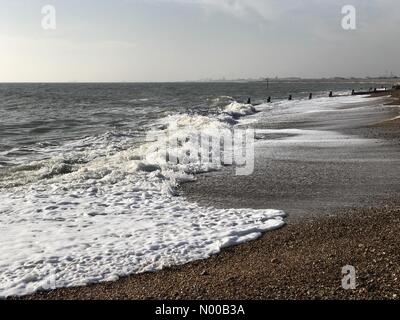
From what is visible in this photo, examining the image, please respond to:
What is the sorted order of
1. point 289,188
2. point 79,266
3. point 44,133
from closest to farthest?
1. point 79,266
2. point 289,188
3. point 44,133

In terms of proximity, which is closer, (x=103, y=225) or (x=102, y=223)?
(x=103, y=225)

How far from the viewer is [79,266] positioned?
6547 millimetres

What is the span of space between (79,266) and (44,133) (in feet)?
75.7

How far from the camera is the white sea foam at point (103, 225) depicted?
6.48 metres

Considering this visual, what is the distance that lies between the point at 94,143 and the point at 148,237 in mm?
14823

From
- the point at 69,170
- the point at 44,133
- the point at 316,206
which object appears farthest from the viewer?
the point at 44,133

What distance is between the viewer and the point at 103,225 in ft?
27.6

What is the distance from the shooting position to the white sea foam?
6.48 m
